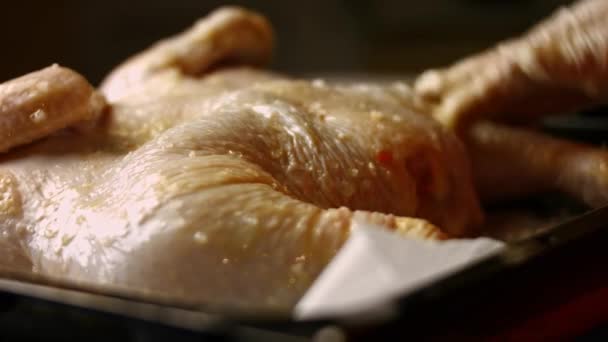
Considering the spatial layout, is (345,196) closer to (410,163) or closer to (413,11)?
(410,163)

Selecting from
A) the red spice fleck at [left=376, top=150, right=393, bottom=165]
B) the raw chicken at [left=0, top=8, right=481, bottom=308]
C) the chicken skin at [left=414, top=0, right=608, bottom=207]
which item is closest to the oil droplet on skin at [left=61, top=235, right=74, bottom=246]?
the raw chicken at [left=0, top=8, right=481, bottom=308]

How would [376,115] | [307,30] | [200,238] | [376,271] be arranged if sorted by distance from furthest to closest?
[307,30], [376,115], [200,238], [376,271]

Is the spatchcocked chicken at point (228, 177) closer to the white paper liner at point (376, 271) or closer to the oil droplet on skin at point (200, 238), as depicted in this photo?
the oil droplet on skin at point (200, 238)

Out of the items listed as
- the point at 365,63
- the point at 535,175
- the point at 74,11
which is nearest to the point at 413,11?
the point at 365,63

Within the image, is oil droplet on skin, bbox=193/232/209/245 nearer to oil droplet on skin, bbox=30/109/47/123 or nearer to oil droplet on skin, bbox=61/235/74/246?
oil droplet on skin, bbox=61/235/74/246

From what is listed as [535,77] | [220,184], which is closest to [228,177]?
[220,184]

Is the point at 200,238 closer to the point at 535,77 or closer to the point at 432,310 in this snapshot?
the point at 432,310
